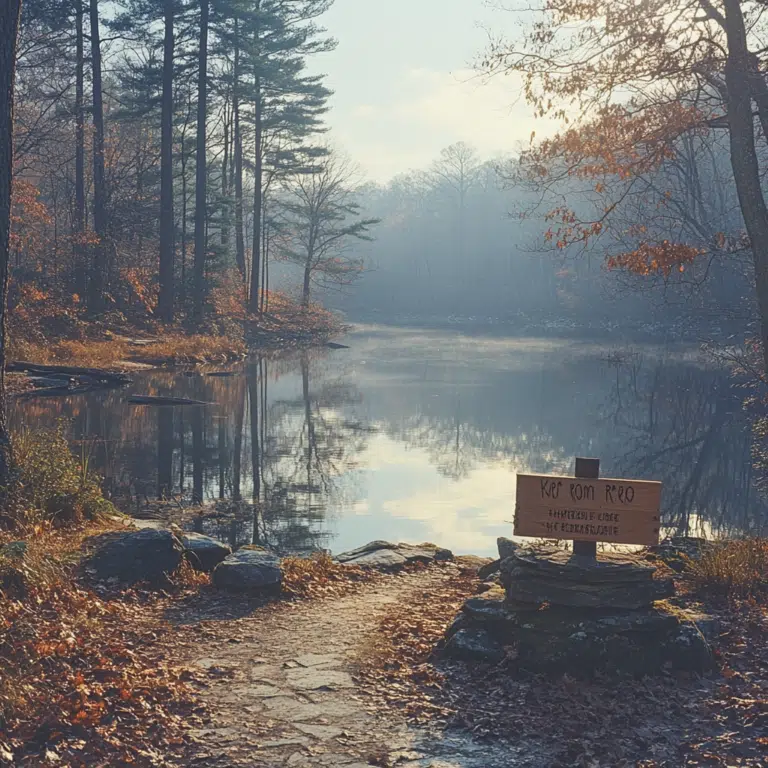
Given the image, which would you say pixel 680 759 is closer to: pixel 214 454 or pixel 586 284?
pixel 214 454

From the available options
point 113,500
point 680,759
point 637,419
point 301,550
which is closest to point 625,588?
point 680,759

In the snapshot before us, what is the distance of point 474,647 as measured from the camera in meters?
5.98

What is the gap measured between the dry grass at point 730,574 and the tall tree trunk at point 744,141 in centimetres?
361

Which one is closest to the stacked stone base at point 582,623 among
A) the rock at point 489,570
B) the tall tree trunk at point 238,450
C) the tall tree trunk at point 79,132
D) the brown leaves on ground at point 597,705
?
the brown leaves on ground at point 597,705

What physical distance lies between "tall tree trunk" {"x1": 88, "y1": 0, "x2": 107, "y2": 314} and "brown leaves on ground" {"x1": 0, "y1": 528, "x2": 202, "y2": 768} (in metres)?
24.3

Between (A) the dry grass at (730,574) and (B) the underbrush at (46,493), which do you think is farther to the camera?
(B) the underbrush at (46,493)

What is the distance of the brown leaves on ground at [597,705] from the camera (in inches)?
187

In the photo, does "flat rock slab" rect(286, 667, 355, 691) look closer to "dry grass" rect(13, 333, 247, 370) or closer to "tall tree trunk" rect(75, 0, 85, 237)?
"dry grass" rect(13, 333, 247, 370)

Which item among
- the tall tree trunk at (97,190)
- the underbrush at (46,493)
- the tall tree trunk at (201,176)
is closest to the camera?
the underbrush at (46,493)

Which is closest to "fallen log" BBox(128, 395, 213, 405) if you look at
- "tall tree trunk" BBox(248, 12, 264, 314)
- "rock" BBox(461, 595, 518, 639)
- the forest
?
the forest

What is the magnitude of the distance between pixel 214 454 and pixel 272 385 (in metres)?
10.2

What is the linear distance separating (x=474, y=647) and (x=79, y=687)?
8.29 ft

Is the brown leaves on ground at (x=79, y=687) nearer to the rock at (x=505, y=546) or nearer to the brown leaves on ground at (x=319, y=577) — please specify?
the brown leaves on ground at (x=319, y=577)

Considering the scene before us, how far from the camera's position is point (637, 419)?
73.2 ft
